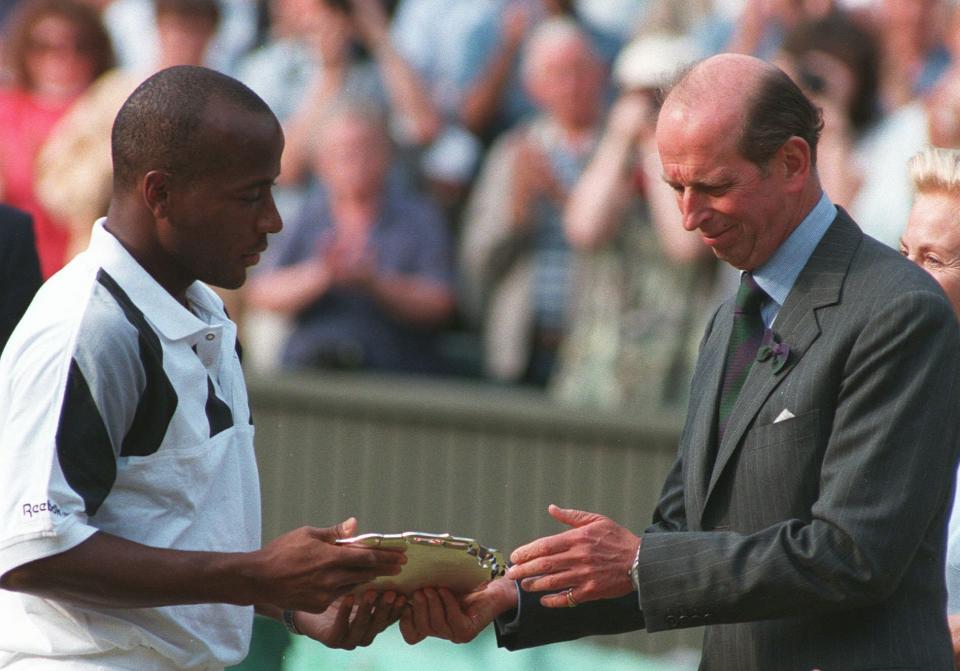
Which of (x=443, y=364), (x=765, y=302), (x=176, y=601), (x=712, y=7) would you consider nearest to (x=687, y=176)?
(x=765, y=302)

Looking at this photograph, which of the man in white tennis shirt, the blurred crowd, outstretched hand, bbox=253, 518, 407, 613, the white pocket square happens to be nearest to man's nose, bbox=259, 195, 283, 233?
the man in white tennis shirt

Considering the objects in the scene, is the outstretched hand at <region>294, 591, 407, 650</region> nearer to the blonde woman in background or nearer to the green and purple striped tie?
the green and purple striped tie

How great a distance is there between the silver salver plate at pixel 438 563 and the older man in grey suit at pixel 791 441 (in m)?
0.24

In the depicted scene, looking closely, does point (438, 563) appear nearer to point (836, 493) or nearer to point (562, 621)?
point (562, 621)

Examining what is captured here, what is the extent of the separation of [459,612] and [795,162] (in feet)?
4.26

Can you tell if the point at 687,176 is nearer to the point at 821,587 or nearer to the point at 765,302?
the point at 765,302

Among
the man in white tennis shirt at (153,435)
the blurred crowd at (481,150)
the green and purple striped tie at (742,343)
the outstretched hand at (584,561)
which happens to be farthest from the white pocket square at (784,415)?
the blurred crowd at (481,150)

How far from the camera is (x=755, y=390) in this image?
307 centimetres

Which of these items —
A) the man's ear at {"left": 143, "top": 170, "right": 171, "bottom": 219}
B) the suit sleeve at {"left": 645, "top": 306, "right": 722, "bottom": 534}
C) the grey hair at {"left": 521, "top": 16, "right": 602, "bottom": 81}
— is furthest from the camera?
the grey hair at {"left": 521, "top": 16, "right": 602, "bottom": 81}

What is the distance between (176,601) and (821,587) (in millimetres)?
1194

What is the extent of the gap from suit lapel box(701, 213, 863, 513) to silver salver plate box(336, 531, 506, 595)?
52cm

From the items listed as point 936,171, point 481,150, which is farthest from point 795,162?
point 481,150

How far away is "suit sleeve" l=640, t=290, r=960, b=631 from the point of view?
284 cm

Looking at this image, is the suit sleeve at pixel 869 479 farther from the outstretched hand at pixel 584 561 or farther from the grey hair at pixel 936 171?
the grey hair at pixel 936 171
